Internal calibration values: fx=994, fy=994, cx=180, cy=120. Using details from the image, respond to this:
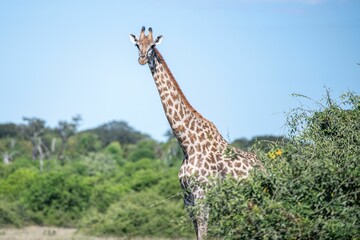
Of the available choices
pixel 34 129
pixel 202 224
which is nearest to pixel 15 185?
pixel 202 224

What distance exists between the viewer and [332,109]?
8.84 m

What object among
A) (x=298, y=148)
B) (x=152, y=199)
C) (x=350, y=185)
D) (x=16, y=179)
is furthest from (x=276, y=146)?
(x=16, y=179)

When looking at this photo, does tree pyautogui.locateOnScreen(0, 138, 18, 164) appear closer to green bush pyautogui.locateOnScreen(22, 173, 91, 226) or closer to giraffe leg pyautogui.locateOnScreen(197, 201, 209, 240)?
green bush pyautogui.locateOnScreen(22, 173, 91, 226)

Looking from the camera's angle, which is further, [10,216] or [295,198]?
[10,216]

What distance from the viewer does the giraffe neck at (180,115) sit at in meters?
9.75

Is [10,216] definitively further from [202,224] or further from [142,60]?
[202,224]

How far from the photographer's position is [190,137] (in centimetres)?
974

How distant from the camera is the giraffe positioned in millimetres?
9484

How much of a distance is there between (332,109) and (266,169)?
1.19 metres

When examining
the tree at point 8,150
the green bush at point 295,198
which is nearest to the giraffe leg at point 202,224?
the green bush at point 295,198

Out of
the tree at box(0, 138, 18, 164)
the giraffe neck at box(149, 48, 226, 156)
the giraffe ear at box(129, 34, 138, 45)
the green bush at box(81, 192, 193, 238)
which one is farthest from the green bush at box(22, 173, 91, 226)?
the tree at box(0, 138, 18, 164)

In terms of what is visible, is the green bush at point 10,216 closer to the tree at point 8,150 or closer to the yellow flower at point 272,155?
the yellow flower at point 272,155

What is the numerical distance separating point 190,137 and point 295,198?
2363 millimetres

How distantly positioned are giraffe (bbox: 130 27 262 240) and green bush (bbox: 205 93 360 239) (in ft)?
4.44
